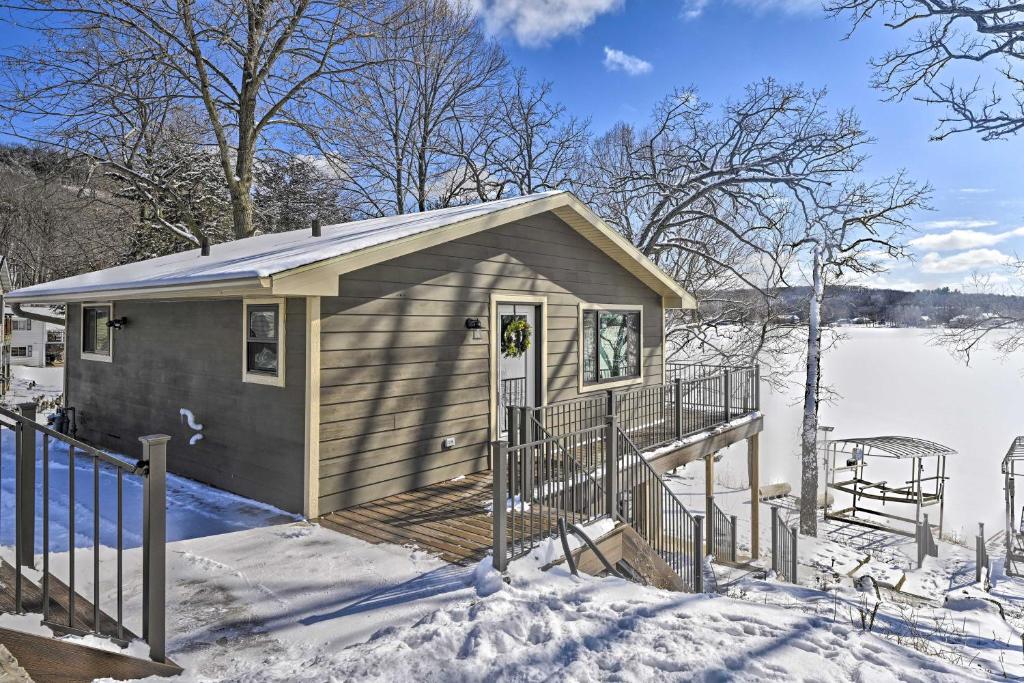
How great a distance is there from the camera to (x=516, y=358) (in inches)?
317

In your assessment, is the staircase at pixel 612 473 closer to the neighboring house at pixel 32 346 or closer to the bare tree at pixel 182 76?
the bare tree at pixel 182 76

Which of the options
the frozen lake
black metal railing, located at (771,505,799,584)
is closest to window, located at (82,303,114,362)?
black metal railing, located at (771,505,799,584)

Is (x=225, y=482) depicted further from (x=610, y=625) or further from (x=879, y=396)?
(x=879, y=396)

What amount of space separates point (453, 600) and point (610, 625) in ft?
3.34

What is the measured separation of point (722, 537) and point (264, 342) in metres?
9.52

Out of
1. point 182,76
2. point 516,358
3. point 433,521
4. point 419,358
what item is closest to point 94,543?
point 433,521

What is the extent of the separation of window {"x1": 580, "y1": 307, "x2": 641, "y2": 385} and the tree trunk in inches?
332

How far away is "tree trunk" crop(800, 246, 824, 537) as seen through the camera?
15508mm

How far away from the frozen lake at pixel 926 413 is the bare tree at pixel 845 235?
2.90 metres

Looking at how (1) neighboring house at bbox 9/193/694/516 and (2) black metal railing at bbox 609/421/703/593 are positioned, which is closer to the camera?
(1) neighboring house at bbox 9/193/694/516

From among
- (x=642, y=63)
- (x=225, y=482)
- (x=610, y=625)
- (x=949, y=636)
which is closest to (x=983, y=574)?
(x=949, y=636)

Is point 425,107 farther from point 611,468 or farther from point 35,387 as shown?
point 611,468

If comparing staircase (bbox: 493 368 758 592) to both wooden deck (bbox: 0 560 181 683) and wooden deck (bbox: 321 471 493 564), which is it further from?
wooden deck (bbox: 0 560 181 683)

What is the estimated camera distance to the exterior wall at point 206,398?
5.77 metres
